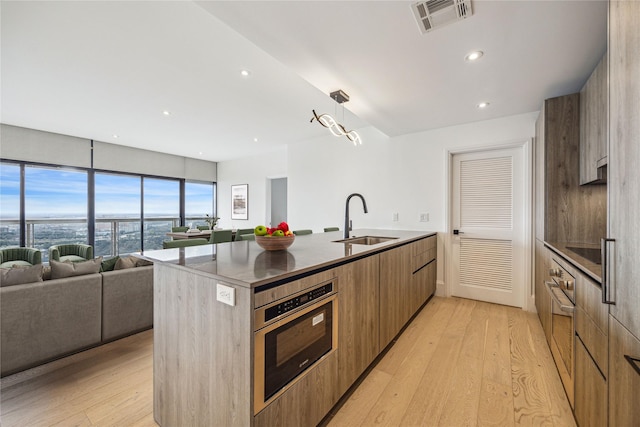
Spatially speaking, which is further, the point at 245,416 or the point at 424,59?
the point at 424,59

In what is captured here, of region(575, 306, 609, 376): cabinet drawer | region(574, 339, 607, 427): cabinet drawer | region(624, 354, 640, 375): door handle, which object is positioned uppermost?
region(624, 354, 640, 375): door handle

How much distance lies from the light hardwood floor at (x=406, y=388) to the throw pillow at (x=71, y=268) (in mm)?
685

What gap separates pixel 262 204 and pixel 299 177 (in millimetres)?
1873

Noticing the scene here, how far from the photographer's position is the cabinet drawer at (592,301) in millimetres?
1099

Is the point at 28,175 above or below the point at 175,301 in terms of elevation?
above

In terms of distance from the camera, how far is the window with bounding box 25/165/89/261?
196 inches

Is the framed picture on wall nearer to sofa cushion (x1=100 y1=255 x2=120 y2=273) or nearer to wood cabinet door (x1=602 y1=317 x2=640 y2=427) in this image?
sofa cushion (x1=100 y1=255 x2=120 y2=273)

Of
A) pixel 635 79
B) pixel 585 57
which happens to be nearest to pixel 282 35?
pixel 635 79

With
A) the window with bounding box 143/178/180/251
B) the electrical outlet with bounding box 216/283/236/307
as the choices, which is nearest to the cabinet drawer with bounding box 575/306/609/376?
the electrical outlet with bounding box 216/283/236/307

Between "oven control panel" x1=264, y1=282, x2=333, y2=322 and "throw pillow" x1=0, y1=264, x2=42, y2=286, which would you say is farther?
"throw pillow" x1=0, y1=264, x2=42, y2=286

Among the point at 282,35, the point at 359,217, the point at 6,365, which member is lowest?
the point at 6,365

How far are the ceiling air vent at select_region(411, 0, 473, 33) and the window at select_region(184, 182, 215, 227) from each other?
7119 mm

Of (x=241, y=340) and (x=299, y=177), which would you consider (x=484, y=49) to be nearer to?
(x=241, y=340)

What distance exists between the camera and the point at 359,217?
4.48 metres
